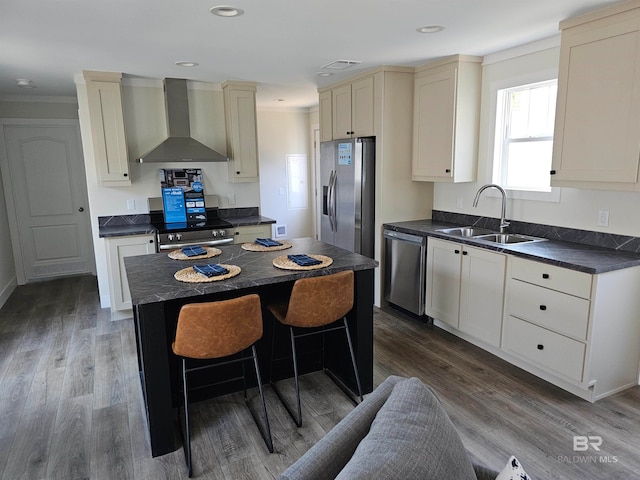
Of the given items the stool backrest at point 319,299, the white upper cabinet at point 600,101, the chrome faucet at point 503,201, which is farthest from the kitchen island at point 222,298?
the white upper cabinet at point 600,101

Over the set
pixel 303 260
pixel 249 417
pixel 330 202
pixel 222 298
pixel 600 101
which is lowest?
pixel 249 417

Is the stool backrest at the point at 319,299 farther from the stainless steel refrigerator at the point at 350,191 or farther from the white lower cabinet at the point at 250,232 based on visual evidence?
the white lower cabinet at the point at 250,232

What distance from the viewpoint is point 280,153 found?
23.2 ft

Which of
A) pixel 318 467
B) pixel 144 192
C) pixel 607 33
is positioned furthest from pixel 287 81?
pixel 318 467

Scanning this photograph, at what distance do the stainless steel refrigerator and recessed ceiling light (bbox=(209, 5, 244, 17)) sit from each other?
6.45 feet

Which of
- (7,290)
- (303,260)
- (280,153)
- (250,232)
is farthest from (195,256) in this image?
(280,153)

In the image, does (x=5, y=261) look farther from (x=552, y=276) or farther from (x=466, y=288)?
(x=552, y=276)

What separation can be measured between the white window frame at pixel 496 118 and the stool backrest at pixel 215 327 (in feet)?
8.21

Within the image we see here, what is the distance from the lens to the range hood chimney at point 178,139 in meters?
4.41

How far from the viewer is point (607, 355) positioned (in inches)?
106

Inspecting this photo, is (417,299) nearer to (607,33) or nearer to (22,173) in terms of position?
(607,33)

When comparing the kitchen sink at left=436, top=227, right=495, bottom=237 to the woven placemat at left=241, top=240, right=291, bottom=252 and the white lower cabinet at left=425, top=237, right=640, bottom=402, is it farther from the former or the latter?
the woven placemat at left=241, top=240, right=291, bottom=252

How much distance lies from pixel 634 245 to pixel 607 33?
1.36 meters

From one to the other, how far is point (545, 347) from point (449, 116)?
212 centimetres
